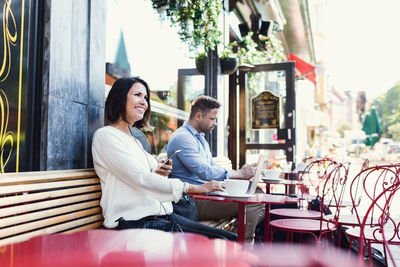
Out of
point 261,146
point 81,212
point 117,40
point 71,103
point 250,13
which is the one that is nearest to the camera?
point 81,212

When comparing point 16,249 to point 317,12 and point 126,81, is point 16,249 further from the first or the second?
point 317,12

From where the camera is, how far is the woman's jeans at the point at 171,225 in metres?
2.19

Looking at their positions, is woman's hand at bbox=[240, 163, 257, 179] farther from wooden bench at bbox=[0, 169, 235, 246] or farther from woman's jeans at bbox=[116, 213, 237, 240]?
wooden bench at bbox=[0, 169, 235, 246]

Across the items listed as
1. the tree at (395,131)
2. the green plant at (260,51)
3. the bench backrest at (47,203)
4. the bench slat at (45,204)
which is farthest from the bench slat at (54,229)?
the tree at (395,131)

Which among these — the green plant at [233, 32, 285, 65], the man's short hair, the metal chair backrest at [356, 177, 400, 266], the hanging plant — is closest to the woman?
the metal chair backrest at [356, 177, 400, 266]

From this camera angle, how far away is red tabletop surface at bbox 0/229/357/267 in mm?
882

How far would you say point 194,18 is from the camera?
492cm

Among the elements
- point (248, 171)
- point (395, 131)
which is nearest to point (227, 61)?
point (248, 171)

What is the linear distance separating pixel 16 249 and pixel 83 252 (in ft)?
0.60

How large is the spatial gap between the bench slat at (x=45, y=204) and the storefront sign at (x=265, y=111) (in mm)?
4927

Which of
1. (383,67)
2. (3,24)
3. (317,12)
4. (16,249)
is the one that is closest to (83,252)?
(16,249)

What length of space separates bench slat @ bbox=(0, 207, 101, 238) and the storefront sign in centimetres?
496

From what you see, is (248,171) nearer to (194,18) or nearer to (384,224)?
(384,224)

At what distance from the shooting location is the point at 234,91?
23.8ft
